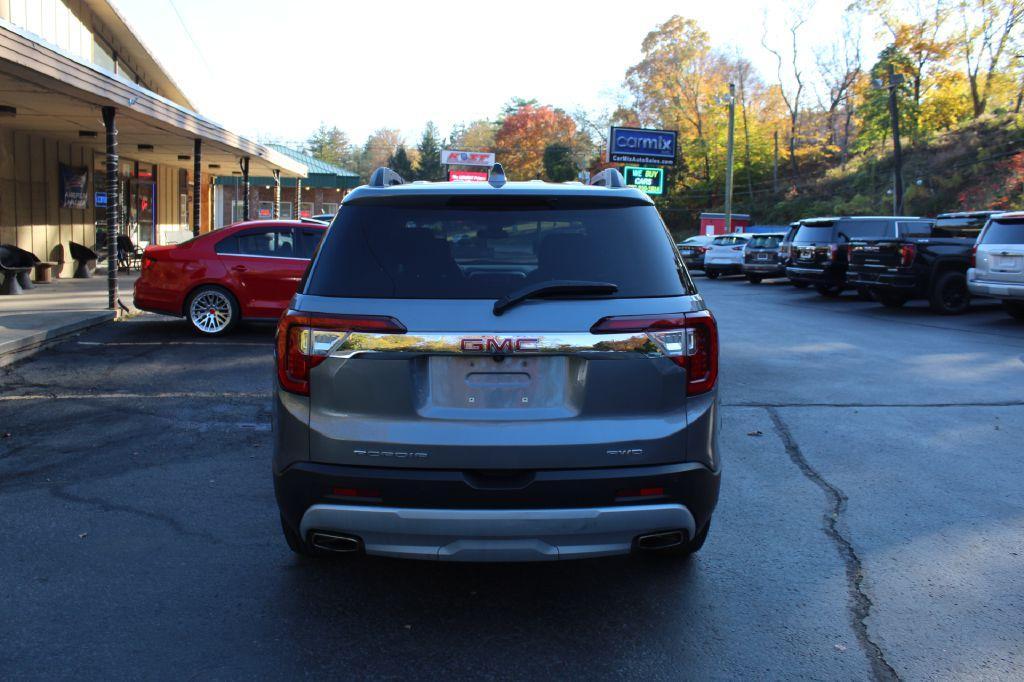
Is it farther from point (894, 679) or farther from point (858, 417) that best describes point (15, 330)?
point (894, 679)

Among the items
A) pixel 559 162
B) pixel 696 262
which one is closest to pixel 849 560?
pixel 696 262

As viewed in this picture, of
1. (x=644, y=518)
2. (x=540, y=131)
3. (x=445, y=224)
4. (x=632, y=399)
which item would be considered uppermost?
(x=540, y=131)

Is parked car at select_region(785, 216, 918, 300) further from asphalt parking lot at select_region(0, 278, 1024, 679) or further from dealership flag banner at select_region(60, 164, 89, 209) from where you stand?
dealership flag banner at select_region(60, 164, 89, 209)

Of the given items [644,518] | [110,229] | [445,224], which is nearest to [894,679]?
[644,518]

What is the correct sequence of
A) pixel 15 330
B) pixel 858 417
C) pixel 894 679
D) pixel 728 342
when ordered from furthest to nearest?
pixel 728 342 → pixel 15 330 → pixel 858 417 → pixel 894 679

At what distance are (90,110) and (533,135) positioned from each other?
6773 cm

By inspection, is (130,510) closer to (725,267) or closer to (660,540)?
(660,540)

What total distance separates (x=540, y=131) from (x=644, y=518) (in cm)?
7915

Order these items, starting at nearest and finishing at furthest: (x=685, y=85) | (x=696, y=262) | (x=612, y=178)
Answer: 1. (x=612, y=178)
2. (x=696, y=262)
3. (x=685, y=85)

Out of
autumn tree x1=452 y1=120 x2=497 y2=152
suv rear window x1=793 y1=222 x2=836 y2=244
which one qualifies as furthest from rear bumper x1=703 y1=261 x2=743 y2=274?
autumn tree x1=452 y1=120 x2=497 y2=152

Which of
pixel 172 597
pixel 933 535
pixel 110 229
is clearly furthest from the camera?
pixel 110 229

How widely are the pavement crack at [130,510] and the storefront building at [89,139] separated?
661cm

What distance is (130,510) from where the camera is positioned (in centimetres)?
499

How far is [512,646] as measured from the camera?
3436 mm
